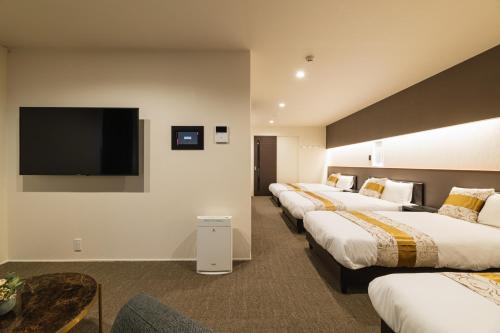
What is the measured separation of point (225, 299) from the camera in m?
2.10

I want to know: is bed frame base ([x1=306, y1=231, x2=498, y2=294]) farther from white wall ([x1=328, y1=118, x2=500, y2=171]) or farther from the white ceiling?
the white ceiling

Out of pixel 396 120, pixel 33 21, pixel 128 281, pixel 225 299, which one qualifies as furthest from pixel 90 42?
pixel 396 120

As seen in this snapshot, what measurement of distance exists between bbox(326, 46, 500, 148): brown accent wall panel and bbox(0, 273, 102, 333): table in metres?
4.16

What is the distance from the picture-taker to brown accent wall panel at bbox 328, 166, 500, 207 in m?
2.85

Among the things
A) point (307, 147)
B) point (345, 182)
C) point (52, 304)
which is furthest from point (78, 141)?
point (307, 147)

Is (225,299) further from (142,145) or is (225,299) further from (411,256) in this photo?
(142,145)

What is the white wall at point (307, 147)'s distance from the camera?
8.20 meters

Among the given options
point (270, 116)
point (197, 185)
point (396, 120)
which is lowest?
point (197, 185)

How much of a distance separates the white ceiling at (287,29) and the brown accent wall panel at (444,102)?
18cm

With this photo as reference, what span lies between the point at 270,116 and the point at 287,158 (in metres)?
2.18

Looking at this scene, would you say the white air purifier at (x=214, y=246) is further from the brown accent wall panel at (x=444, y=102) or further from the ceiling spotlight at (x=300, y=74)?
the brown accent wall panel at (x=444, y=102)

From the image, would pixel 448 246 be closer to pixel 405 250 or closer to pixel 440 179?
pixel 405 250

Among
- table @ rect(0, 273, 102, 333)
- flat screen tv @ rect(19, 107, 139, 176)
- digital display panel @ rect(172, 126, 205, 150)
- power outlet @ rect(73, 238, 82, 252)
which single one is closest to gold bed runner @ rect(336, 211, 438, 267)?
digital display panel @ rect(172, 126, 205, 150)

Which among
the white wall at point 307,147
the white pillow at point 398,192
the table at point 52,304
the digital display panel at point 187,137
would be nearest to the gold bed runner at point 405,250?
the white pillow at point 398,192
